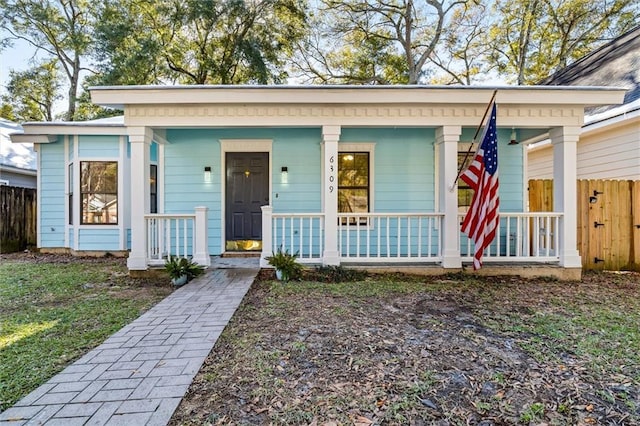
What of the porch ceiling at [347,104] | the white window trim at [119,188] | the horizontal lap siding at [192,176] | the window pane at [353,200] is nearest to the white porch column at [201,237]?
the horizontal lap siding at [192,176]

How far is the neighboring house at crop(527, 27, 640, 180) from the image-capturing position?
20.1ft

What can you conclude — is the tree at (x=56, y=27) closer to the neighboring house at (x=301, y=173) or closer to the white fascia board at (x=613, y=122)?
the neighboring house at (x=301, y=173)

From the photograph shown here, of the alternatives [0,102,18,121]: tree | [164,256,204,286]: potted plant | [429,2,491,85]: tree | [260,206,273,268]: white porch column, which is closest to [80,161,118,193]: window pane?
[164,256,204,286]: potted plant

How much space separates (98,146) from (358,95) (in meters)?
6.09

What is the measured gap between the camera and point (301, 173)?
6672mm

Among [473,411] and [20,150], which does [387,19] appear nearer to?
[20,150]

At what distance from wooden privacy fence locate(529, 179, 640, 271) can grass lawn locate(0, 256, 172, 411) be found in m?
6.99

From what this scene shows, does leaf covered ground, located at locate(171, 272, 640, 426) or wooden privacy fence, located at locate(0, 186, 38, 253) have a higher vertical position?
wooden privacy fence, located at locate(0, 186, 38, 253)

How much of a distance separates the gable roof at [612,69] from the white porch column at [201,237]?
8.00 meters

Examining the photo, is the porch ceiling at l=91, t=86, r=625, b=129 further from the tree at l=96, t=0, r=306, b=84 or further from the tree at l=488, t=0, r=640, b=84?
the tree at l=488, t=0, r=640, b=84

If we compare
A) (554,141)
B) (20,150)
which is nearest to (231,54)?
(20,150)

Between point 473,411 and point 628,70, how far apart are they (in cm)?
914

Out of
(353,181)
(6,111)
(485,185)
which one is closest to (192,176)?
(353,181)

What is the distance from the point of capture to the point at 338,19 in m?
15.6
